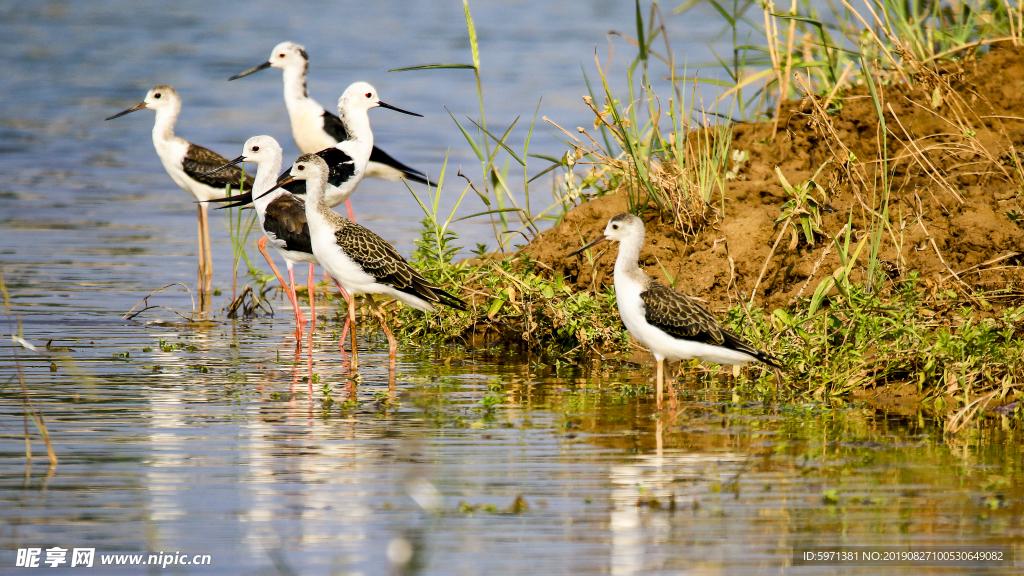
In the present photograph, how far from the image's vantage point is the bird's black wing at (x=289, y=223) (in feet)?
30.0

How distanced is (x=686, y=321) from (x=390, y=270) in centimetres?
241

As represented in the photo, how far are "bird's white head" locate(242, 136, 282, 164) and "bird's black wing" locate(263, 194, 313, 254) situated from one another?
48 cm

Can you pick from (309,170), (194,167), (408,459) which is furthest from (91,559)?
(194,167)

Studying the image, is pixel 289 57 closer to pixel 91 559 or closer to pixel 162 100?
pixel 162 100

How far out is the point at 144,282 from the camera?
34.1 feet

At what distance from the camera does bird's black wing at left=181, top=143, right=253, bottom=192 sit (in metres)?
11.8

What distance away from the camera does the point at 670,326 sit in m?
6.55


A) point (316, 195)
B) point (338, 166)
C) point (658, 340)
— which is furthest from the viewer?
point (338, 166)

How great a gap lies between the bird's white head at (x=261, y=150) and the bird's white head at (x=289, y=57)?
359 centimetres

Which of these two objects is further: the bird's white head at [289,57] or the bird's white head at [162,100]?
the bird's white head at [289,57]

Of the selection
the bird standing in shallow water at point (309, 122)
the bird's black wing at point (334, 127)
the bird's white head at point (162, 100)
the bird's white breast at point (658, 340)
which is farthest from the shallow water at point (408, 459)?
the bird's black wing at point (334, 127)

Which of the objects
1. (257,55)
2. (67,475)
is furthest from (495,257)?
(257,55)

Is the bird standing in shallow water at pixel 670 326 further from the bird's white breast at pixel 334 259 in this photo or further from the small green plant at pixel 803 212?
the bird's white breast at pixel 334 259

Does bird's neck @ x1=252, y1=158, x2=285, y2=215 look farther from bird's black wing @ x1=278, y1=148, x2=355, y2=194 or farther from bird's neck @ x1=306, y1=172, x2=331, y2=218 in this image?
bird's neck @ x1=306, y1=172, x2=331, y2=218
